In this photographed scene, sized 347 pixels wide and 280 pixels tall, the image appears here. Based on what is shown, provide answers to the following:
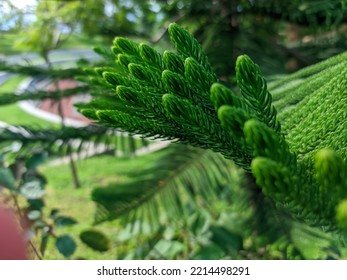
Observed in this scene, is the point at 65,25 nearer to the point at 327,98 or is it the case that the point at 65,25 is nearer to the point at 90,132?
the point at 90,132

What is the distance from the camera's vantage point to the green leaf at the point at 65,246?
43.2 inches

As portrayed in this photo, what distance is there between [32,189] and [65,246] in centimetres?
16

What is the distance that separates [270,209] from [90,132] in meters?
0.50

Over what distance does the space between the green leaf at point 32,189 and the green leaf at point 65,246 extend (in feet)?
0.40

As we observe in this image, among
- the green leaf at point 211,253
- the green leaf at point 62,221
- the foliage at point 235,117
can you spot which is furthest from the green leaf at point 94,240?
the foliage at point 235,117

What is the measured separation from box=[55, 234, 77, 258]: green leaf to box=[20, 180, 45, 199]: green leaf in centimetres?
12

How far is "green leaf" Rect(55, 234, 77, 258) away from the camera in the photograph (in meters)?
1.10

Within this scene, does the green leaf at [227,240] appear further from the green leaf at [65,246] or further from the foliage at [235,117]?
the foliage at [235,117]

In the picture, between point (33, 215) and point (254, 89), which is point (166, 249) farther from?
point (254, 89)


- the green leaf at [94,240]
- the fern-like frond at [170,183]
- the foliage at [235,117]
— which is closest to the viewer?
the foliage at [235,117]

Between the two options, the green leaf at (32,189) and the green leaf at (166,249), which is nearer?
the green leaf at (32,189)

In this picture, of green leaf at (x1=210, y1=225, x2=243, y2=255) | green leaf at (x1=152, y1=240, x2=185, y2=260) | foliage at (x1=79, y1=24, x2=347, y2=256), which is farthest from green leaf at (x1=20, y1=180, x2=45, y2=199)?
foliage at (x1=79, y1=24, x2=347, y2=256)

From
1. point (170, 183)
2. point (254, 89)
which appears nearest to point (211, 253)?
point (170, 183)

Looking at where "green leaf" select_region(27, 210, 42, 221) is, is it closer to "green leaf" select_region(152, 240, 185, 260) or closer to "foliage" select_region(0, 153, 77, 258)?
"foliage" select_region(0, 153, 77, 258)
